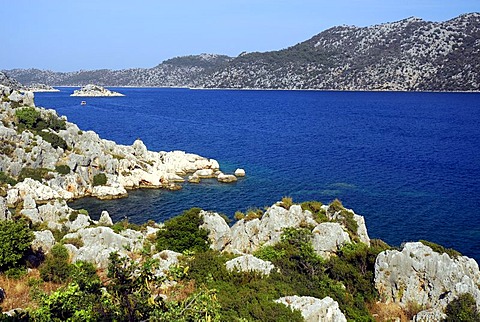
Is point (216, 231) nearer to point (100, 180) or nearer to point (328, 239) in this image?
point (328, 239)

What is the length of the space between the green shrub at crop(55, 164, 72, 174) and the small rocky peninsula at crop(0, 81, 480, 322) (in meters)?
22.6

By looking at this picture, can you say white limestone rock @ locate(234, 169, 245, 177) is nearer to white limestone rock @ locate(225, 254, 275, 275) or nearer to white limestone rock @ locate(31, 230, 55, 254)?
white limestone rock @ locate(31, 230, 55, 254)

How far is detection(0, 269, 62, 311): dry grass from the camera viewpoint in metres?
16.3

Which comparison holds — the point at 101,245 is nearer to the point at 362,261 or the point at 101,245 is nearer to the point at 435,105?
the point at 362,261

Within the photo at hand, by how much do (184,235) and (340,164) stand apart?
51982mm

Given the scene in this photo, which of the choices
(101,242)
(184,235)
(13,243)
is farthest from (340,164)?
(13,243)

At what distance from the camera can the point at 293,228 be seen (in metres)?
29.6

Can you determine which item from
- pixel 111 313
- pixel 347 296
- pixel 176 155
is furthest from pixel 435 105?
pixel 111 313

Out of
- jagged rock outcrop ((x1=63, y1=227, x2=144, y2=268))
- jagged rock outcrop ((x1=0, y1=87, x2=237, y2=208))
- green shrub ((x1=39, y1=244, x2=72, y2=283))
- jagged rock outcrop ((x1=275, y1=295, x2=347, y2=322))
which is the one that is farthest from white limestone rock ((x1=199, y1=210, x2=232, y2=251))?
jagged rock outcrop ((x1=0, y1=87, x2=237, y2=208))

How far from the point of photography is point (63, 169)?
61.3m

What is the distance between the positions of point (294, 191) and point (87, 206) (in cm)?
2919

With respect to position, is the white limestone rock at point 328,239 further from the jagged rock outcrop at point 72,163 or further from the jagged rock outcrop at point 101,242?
the jagged rock outcrop at point 72,163

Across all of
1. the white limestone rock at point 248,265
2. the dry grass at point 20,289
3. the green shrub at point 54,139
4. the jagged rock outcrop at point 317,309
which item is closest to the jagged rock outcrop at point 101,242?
the dry grass at point 20,289

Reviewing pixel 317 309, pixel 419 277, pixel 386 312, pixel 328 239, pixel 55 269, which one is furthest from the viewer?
pixel 328 239
